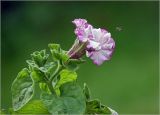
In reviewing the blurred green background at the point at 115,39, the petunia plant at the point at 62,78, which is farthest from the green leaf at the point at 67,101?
the blurred green background at the point at 115,39

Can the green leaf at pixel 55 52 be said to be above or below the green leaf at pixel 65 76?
above

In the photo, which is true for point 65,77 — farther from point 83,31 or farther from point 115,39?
point 115,39

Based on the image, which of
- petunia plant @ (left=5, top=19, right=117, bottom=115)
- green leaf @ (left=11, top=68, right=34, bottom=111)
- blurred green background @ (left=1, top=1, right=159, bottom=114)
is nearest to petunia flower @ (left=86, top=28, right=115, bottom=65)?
petunia plant @ (left=5, top=19, right=117, bottom=115)

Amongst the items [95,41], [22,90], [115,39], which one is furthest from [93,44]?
[115,39]

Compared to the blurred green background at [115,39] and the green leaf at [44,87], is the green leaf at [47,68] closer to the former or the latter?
the green leaf at [44,87]

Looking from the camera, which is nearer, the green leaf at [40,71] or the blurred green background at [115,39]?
the green leaf at [40,71]

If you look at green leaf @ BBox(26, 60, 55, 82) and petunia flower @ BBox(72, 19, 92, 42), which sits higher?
petunia flower @ BBox(72, 19, 92, 42)

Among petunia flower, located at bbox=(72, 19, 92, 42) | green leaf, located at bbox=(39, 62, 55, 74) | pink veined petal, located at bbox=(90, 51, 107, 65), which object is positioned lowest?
green leaf, located at bbox=(39, 62, 55, 74)

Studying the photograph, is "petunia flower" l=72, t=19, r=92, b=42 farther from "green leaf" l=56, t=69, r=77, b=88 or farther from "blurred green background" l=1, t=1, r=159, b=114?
"blurred green background" l=1, t=1, r=159, b=114
